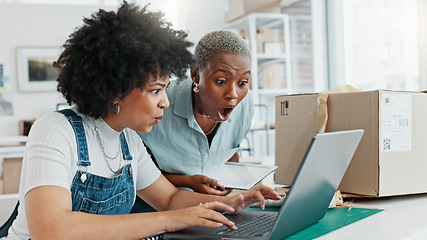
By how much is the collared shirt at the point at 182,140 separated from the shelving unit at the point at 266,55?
9.60 feet

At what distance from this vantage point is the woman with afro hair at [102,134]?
86 cm

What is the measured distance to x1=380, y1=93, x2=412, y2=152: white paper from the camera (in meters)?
1.33

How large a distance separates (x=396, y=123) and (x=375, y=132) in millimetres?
88

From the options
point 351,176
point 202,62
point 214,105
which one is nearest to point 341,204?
point 351,176

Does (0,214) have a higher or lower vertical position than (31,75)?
lower

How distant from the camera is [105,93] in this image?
0.98 metres

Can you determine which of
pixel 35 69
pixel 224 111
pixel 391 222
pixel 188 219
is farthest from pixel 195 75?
pixel 35 69

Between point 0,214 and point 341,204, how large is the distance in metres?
0.98

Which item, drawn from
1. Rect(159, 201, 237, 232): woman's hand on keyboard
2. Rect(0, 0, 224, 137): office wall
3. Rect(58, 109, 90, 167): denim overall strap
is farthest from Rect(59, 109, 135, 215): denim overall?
Rect(0, 0, 224, 137): office wall

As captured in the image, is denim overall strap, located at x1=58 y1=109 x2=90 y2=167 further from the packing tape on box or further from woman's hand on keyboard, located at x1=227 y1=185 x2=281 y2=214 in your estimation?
the packing tape on box

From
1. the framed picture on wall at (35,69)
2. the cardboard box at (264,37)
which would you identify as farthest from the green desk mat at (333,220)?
the framed picture on wall at (35,69)

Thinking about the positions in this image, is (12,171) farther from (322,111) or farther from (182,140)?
(322,111)

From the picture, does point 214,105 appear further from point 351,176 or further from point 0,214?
point 0,214

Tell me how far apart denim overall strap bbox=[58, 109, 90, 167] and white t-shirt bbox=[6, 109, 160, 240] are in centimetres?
1
